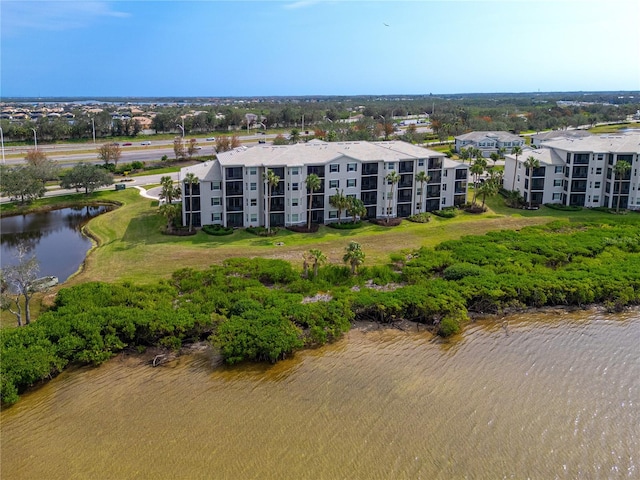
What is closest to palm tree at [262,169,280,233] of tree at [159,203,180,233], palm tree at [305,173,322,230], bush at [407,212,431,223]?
palm tree at [305,173,322,230]

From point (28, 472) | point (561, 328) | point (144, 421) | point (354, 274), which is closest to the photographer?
point (28, 472)

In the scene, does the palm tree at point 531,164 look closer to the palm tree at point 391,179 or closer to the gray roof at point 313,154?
the gray roof at point 313,154

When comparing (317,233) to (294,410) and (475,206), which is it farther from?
(294,410)

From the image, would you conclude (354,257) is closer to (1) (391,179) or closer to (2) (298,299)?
(2) (298,299)

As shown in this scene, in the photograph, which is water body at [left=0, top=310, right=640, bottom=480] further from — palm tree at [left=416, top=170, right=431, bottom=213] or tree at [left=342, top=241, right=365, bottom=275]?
palm tree at [left=416, top=170, right=431, bottom=213]

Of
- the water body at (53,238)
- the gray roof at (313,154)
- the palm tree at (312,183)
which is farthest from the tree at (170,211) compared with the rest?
the palm tree at (312,183)

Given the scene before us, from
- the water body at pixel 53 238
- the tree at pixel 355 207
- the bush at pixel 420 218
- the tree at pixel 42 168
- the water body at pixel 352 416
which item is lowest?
the water body at pixel 352 416

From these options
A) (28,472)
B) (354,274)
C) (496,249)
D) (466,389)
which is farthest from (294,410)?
(496,249)

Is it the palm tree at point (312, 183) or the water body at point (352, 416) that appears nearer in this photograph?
the water body at point (352, 416)
